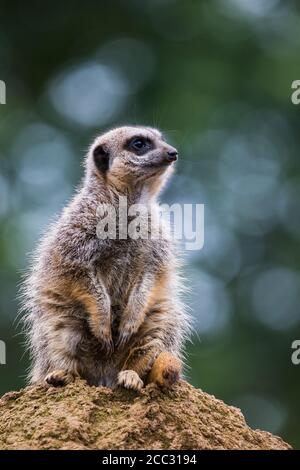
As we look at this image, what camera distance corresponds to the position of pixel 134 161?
22.4 ft

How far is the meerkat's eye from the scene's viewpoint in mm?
6891

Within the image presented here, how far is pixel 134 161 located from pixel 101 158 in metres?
0.22

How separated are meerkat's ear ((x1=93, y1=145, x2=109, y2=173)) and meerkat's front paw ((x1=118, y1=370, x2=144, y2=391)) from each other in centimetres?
166

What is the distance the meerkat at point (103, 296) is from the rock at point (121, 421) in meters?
0.26

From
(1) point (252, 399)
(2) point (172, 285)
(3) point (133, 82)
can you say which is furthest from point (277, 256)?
(2) point (172, 285)

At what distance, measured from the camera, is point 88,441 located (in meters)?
4.98

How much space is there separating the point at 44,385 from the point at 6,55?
9.91m
